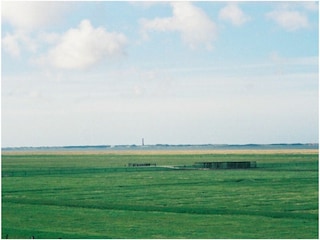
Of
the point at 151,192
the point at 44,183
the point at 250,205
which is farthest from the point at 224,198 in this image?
the point at 44,183

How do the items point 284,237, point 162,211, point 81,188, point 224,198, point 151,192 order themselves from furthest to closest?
point 81,188 → point 151,192 → point 224,198 → point 162,211 → point 284,237

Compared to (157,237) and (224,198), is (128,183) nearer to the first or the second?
(224,198)

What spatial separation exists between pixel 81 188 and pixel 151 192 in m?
5.28

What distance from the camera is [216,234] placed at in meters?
19.2

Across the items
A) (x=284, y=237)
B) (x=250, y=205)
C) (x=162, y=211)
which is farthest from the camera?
(x=250, y=205)

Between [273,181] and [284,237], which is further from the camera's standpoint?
[273,181]

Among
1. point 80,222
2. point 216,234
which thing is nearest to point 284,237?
point 216,234

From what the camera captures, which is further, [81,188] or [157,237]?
[81,188]

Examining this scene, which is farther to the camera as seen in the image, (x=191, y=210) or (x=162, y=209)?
(x=162, y=209)

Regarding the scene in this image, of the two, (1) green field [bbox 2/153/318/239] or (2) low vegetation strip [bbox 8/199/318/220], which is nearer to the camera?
(1) green field [bbox 2/153/318/239]

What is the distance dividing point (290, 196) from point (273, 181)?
10099 mm

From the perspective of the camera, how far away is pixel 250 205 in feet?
88.4

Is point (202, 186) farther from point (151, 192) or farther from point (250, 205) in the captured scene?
point (250, 205)

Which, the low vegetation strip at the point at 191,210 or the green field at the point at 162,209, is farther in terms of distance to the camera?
the low vegetation strip at the point at 191,210
